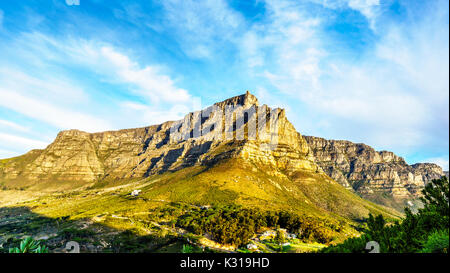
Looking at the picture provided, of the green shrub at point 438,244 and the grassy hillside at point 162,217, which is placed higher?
the green shrub at point 438,244

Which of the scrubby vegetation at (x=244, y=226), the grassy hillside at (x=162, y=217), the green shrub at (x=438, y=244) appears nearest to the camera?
the green shrub at (x=438, y=244)

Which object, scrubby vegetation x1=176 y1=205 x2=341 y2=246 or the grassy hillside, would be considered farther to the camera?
the grassy hillside

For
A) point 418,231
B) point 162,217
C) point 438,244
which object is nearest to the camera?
point 438,244

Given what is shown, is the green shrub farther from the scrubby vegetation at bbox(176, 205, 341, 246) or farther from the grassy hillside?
the scrubby vegetation at bbox(176, 205, 341, 246)

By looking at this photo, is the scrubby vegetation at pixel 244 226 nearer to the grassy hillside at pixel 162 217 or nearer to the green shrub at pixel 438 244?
the grassy hillside at pixel 162 217

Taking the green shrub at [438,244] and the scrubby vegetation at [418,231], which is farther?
the scrubby vegetation at [418,231]

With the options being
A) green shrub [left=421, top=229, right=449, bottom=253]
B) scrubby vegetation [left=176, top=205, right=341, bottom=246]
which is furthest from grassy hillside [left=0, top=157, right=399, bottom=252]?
green shrub [left=421, top=229, right=449, bottom=253]

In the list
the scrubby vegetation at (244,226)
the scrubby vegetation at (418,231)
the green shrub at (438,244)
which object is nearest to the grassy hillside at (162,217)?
the scrubby vegetation at (244,226)

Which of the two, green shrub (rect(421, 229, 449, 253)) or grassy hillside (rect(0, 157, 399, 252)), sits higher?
green shrub (rect(421, 229, 449, 253))

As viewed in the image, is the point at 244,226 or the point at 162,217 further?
the point at 162,217

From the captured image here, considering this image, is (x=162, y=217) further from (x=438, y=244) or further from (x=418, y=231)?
(x=438, y=244)

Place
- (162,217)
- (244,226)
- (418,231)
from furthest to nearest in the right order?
(162,217)
(244,226)
(418,231)

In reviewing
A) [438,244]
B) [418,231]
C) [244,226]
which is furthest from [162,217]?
[438,244]
